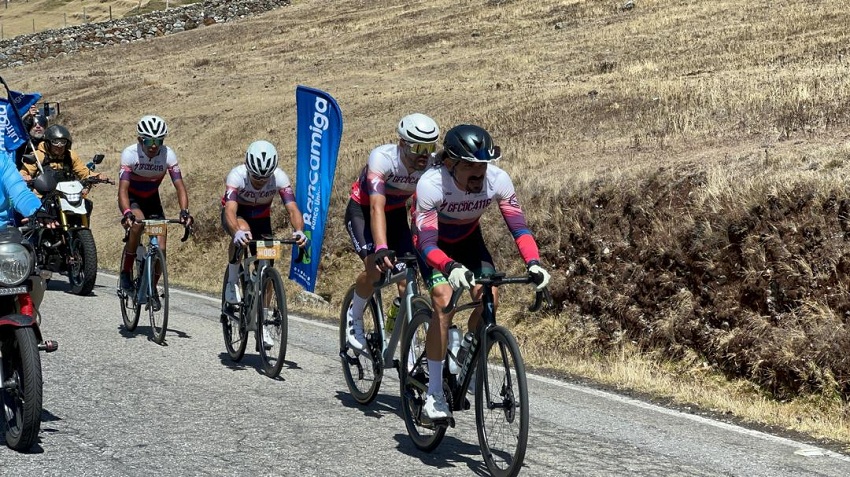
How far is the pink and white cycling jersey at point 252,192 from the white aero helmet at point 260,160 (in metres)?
0.23

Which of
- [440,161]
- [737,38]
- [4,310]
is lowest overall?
[4,310]

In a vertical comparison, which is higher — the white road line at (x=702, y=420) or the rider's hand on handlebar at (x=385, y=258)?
the rider's hand on handlebar at (x=385, y=258)

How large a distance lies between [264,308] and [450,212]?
3096 millimetres

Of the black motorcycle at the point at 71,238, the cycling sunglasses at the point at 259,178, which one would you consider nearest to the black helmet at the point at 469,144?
the cycling sunglasses at the point at 259,178

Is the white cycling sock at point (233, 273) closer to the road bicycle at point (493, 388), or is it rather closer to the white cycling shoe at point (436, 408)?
the road bicycle at point (493, 388)

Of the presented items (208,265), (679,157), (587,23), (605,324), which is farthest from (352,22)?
(605,324)

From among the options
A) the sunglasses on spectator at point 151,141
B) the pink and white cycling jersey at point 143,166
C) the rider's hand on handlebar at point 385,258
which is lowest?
the rider's hand on handlebar at point 385,258

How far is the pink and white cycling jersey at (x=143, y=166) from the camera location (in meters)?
12.0

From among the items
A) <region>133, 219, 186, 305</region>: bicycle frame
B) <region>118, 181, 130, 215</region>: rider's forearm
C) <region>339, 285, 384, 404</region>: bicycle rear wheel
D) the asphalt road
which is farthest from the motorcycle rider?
<region>339, 285, 384, 404</region>: bicycle rear wheel

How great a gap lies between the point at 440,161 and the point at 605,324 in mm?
5862

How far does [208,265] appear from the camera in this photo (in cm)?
2055

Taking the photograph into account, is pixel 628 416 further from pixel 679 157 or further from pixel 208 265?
pixel 208 265

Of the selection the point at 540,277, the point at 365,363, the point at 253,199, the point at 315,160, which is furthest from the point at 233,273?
the point at 315,160

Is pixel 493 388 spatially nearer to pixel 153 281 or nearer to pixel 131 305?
pixel 153 281
